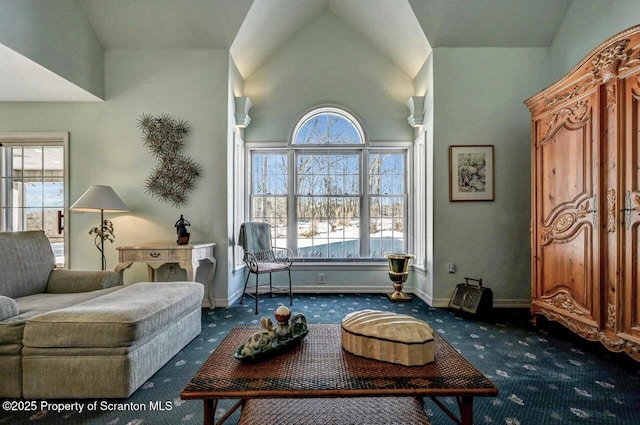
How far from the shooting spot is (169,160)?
3.93 m

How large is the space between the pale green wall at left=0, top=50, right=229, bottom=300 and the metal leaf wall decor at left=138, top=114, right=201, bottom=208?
73 millimetres

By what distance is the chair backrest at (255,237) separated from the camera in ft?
13.4

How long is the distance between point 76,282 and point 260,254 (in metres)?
2.00

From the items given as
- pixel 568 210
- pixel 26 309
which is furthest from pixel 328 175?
pixel 26 309

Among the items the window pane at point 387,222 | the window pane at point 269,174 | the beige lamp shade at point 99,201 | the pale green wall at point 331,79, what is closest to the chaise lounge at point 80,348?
the beige lamp shade at point 99,201

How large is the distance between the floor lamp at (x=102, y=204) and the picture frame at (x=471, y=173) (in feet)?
12.0

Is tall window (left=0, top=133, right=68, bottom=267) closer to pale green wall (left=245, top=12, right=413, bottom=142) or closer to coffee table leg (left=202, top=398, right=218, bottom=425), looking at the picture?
pale green wall (left=245, top=12, right=413, bottom=142)

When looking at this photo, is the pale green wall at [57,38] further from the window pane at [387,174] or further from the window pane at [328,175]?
the window pane at [387,174]

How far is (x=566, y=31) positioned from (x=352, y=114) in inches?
97.3

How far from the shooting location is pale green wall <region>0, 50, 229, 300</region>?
155 inches

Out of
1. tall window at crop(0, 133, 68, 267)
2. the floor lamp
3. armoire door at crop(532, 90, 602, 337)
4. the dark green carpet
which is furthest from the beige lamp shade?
armoire door at crop(532, 90, 602, 337)

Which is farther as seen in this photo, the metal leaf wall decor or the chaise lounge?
the metal leaf wall decor

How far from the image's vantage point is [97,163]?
13.0 feet

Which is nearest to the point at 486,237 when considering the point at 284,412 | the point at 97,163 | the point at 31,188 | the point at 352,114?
the point at 352,114
